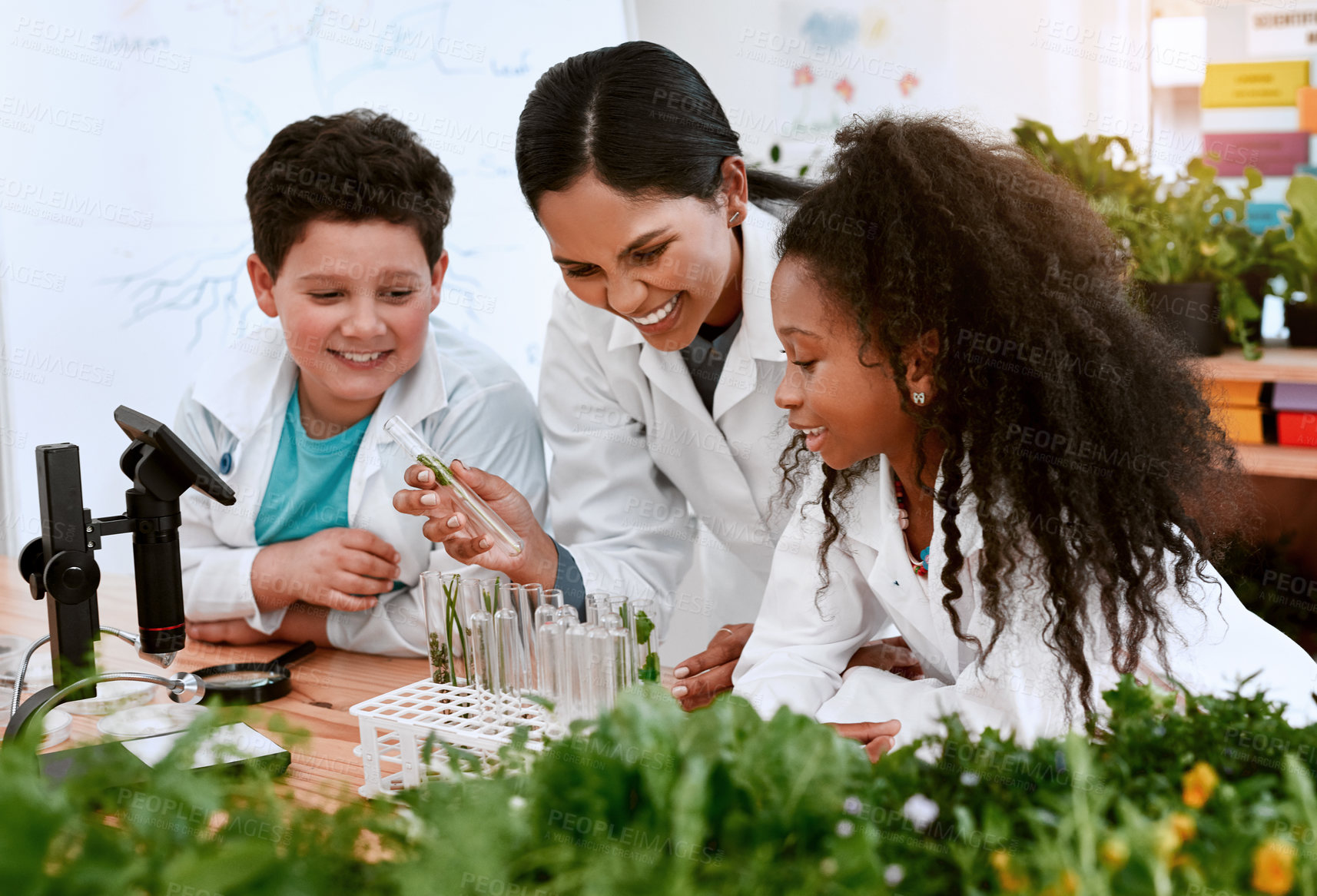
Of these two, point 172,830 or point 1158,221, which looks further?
point 1158,221

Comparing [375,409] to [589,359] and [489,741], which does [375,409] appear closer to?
[589,359]

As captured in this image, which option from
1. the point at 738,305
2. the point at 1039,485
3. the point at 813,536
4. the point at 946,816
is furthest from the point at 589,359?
the point at 946,816

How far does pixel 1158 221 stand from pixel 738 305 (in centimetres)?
124

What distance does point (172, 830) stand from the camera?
560mm

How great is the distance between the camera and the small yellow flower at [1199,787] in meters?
0.62

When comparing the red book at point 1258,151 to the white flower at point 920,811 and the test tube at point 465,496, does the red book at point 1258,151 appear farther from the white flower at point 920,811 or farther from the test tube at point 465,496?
the white flower at point 920,811

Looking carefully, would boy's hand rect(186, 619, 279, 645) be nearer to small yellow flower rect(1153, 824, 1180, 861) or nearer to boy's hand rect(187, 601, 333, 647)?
boy's hand rect(187, 601, 333, 647)

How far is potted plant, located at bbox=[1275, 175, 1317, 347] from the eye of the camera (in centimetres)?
233

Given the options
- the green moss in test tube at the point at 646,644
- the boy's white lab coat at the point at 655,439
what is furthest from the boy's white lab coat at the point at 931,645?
the boy's white lab coat at the point at 655,439

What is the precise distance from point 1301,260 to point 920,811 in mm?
2194

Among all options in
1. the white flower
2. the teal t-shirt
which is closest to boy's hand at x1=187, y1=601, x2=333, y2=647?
the teal t-shirt

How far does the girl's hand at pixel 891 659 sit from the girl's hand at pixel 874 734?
24cm

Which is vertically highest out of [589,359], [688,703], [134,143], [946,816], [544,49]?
[544,49]

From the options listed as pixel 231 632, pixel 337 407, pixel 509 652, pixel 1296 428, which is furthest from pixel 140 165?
pixel 1296 428
